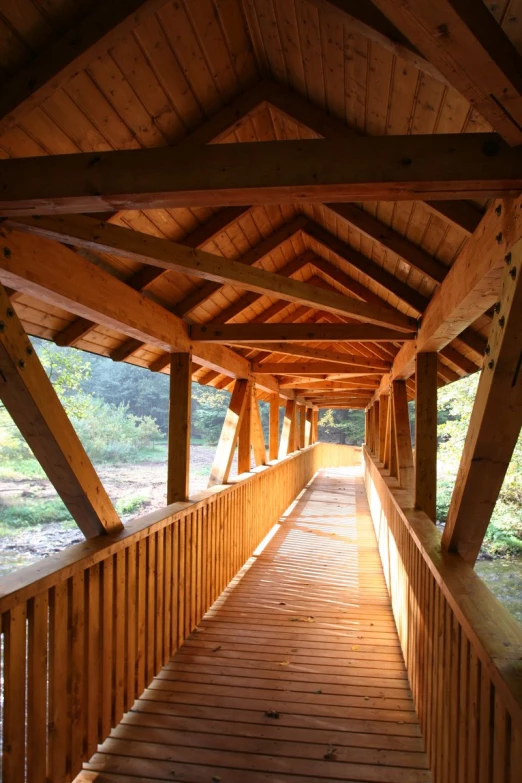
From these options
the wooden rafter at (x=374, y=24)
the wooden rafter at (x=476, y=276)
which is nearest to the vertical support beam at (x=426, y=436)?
the wooden rafter at (x=476, y=276)

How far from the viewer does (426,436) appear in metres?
4.43

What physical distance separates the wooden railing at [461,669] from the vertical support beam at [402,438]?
86.6 inches

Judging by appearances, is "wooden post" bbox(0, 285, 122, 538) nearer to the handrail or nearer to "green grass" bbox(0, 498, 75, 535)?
the handrail

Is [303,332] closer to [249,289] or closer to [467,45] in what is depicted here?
[249,289]

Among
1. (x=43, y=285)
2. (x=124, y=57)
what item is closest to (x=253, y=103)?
(x=124, y=57)

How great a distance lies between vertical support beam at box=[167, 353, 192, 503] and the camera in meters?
4.52

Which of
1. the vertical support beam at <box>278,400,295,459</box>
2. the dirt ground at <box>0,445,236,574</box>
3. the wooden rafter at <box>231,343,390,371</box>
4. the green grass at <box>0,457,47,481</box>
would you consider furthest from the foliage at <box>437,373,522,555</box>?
the green grass at <box>0,457,47,481</box>

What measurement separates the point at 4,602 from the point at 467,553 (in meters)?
2.35

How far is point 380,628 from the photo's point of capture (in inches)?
181

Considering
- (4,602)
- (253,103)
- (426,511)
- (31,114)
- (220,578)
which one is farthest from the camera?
(220,578)

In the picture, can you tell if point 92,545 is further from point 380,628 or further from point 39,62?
point 380,628

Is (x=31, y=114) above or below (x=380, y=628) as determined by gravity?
above

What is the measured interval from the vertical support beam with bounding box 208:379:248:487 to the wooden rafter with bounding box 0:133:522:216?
3.99 meters

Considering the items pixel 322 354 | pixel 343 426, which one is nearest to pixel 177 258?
pixel 322 354
